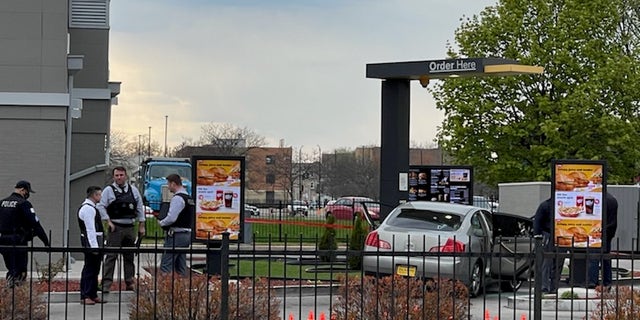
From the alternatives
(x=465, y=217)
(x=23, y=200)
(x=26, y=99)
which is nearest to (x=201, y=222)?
(x=23, y=200)

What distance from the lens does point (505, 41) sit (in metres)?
38.8

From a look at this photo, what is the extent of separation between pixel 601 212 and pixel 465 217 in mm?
2077

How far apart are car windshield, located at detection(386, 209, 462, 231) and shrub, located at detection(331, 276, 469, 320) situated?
7.04 metres

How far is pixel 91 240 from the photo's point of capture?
14.8m

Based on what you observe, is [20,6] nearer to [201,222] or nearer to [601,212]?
[201,222]

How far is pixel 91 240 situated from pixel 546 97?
1001 inches

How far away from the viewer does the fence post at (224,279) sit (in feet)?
28.5

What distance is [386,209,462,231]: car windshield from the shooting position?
682 inches

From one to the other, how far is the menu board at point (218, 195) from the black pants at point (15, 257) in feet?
9.53

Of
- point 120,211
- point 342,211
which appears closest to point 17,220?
point 120,211

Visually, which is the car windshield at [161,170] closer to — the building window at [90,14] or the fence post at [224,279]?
the building window at [90,14]

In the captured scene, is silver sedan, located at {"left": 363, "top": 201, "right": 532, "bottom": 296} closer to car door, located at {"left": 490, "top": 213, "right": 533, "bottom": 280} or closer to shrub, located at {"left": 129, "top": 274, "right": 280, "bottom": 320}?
car door, located at {"left": 490, "top": 213, "right": 533, "bottom": 280}

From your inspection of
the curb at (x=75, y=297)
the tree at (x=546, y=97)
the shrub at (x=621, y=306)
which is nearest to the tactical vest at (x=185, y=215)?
the curb at (x=75, y=297)

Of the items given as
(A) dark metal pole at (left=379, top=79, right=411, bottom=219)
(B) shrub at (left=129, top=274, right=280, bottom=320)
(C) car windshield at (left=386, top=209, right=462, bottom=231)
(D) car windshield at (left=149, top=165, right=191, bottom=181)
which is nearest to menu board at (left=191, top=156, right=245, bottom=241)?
Answer: (C) car windshield at (left=386, top=209, right=462, bottom=231)
